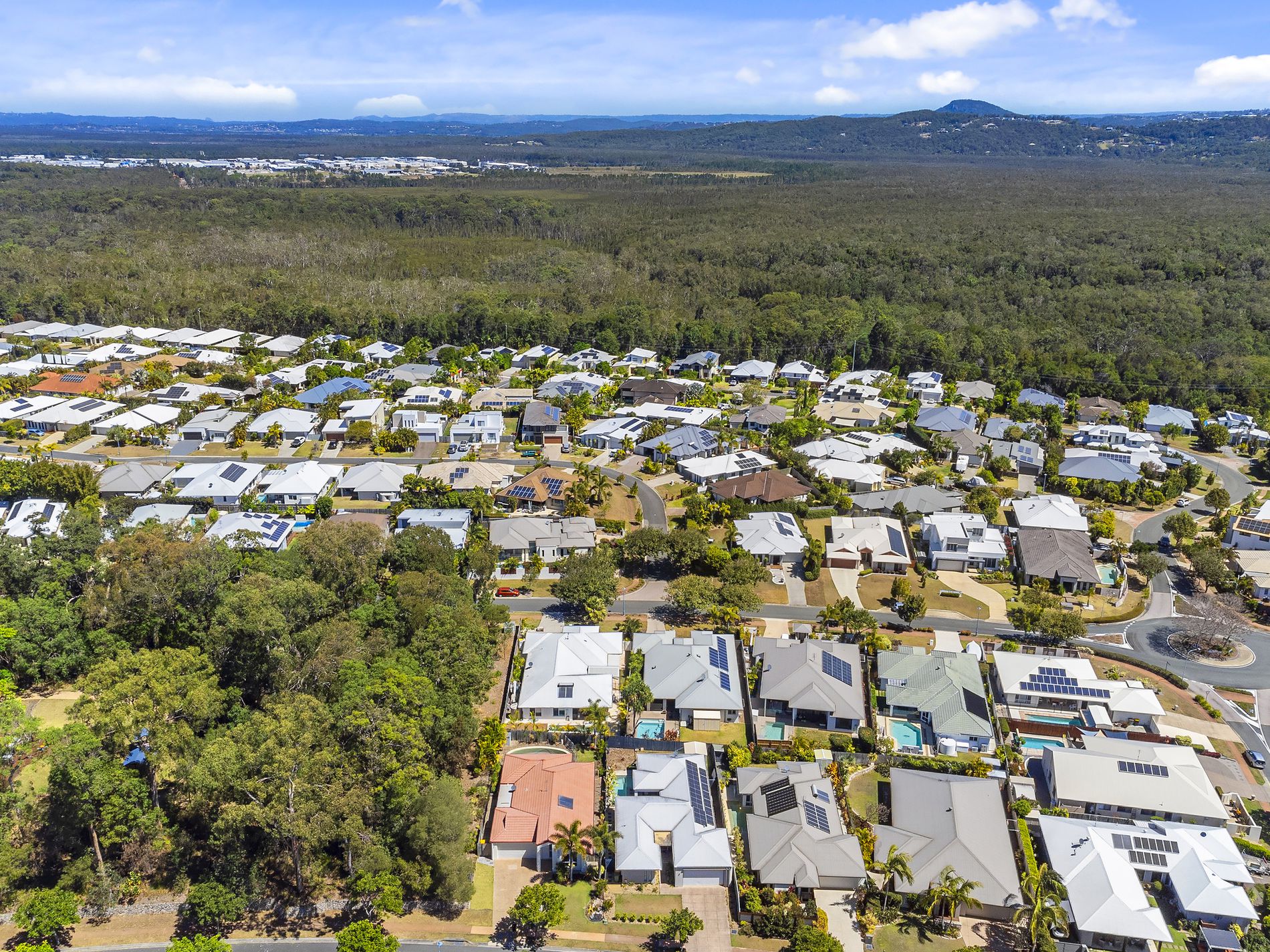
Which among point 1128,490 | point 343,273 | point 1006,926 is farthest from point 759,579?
point 343,273

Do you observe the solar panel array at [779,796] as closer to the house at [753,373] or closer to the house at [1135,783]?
the house at [1135,783]

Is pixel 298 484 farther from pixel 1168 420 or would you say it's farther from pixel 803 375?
pixel 1168 420

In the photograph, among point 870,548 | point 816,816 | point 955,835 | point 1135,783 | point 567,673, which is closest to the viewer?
point 955,835

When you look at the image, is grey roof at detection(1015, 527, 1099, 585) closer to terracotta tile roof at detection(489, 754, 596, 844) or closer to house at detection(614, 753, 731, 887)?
house at detection(614, 753, 731, 887)

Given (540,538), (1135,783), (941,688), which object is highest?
(540,538)

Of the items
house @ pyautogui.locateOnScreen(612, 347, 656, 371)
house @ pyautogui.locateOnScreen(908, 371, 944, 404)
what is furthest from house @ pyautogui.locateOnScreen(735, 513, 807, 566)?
house @ pyautogui.locateOnScreen(612, 347, 656, 371)

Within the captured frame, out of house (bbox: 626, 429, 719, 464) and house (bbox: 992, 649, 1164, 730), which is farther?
house (bbox: 626, 429, 719, 464)

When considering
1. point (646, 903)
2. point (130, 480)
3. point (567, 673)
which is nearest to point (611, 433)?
point (567, 673)

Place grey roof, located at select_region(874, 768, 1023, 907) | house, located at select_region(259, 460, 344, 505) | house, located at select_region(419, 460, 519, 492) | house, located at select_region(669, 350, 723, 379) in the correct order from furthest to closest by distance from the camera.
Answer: house, located at select_region(669, 350, 723, 379)
house, located at select_region(419, 460, 519, 492)
house, located at select_region(259, 460, 344, 505)
grey roof, located at select_region(874, 768, 1023, 907)
